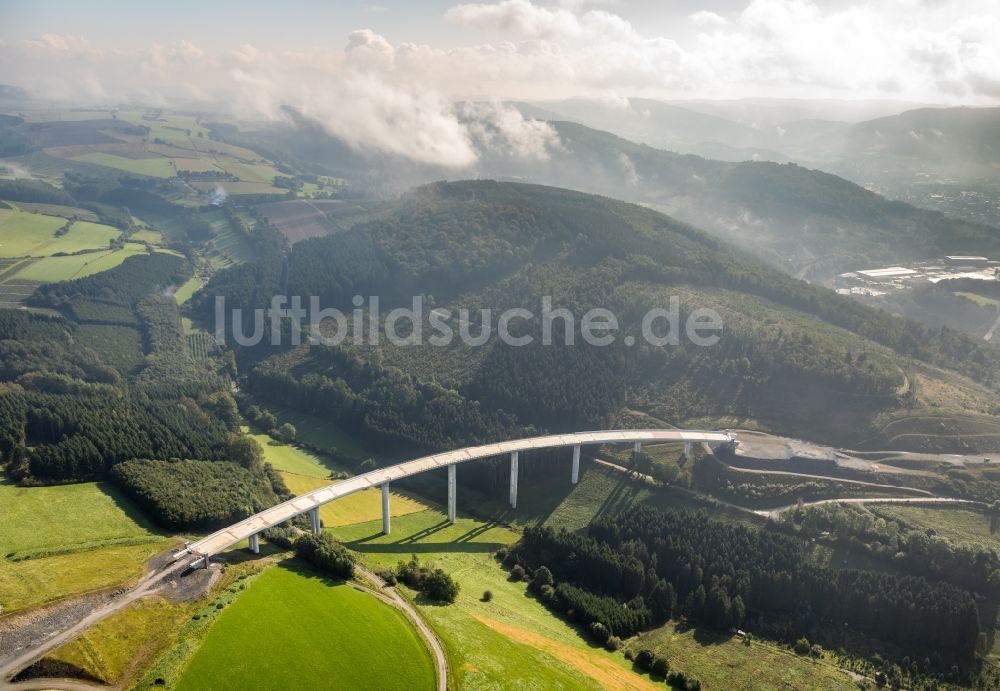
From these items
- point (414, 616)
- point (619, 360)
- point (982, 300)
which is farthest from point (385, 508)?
point (982, 300)

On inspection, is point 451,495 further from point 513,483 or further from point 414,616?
point 414,616

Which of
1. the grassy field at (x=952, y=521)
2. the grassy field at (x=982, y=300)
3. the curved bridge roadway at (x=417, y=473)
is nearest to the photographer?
the curved bridge roadway at (x=417, y=473)

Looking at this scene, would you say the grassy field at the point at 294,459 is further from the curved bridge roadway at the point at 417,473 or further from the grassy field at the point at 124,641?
the grassy field at the point at 124,641

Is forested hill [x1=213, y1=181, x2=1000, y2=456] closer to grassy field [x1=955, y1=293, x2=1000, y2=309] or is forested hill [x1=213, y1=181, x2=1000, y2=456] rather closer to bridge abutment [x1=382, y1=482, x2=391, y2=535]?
bridge abutment [x1=382, y1=482, x2=391, y2=535]

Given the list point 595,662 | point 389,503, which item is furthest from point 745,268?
point 595,662

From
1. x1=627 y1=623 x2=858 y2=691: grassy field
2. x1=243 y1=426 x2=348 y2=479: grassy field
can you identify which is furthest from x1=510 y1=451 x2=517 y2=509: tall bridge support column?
x1=627 y1=623 x2=858 y2=691: grassy field

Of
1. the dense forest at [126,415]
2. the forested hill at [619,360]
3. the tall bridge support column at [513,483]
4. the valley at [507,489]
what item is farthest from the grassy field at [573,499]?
the dense forest at [126,415]

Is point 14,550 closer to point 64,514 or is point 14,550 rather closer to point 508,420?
point 64,514
